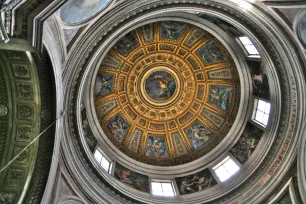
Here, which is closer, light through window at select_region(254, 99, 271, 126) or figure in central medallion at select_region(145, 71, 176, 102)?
light through window at select_region(254, 99, 271, 126)

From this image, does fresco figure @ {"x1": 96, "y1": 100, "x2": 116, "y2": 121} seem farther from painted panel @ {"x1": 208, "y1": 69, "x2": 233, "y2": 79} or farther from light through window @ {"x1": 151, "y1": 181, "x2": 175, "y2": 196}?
painted panel @ {"x1": 208, "y1": 69, "x2": 233, "y2": 79}

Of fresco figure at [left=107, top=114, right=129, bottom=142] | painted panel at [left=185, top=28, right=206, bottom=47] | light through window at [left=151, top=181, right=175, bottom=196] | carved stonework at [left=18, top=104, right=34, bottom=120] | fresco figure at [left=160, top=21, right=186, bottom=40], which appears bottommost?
light through window at [left=151, top=181, right=175, bottom=196]

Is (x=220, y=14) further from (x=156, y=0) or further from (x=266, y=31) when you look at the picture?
(x=156, y=0)

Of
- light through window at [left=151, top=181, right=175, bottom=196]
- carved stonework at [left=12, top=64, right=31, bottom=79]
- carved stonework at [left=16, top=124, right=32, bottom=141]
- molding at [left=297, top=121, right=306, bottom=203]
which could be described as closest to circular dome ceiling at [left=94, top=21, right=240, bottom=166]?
light through window at [left=151, top=181, right=175, bottom=196]

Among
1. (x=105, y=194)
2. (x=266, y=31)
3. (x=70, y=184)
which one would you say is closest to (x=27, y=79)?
(x=70, y=184)

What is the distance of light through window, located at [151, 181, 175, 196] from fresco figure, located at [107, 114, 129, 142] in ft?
11.7

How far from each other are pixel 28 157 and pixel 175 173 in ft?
30.6

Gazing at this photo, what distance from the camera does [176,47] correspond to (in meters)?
17.8

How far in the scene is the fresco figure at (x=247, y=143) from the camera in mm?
14930

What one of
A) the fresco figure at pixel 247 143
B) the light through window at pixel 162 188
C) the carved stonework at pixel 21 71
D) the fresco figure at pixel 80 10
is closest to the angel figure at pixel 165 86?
the fresco figure at pixel 247 143

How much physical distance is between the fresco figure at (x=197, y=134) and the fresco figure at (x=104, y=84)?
18.4 ft

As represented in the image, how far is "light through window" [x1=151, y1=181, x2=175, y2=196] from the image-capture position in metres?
15.2

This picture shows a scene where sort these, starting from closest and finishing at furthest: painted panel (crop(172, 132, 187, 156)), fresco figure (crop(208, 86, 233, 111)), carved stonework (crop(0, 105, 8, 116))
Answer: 1. carved stonework (crop(0, 105, 8, 116))
2. fresco figure (crop(208, 86, 233, 111))
3. painted panel (crop(172, 132, 187, 156))

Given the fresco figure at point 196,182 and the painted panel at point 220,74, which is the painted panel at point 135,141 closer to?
the fresco figure at point 196,182
